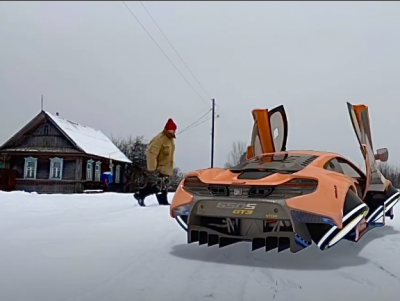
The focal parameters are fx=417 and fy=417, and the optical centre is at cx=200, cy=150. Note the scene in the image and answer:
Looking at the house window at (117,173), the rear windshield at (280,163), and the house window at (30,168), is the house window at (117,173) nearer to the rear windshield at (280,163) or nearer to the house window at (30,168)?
the house window at (30,168)

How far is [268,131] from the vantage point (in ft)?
24.2

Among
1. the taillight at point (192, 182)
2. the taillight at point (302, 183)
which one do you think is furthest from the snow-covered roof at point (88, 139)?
the taillight at point (302, 183)

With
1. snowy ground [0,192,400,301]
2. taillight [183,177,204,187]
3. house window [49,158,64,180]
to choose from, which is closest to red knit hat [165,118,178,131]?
snowy ground [0,192,400,301]

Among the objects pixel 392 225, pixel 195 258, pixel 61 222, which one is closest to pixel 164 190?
pixel 61 222

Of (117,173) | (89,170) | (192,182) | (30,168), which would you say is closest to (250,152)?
(192,182)

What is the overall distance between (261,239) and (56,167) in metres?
27.9

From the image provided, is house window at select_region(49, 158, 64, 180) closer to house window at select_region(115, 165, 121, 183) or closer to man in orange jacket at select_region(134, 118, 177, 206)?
house window at select_region(115, 165, 121, 183)

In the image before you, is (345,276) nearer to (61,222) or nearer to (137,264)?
(137,264)

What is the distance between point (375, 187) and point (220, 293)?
10.3ft

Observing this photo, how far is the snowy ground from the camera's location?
2.75m

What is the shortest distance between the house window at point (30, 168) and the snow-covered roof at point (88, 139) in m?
3.16

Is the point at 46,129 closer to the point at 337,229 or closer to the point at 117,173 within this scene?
the point at 117,173

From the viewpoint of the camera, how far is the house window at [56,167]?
29.1 metres

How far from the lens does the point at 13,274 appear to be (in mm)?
3059
